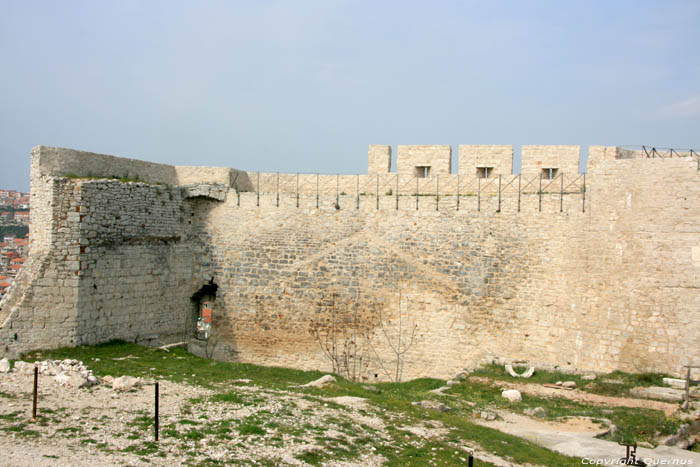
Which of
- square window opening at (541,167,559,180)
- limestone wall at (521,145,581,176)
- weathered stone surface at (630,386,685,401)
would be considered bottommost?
weathered stone surface at (630,386,685,401)

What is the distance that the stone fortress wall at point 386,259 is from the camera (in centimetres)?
1390

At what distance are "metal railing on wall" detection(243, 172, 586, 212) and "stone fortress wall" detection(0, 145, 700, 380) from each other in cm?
5

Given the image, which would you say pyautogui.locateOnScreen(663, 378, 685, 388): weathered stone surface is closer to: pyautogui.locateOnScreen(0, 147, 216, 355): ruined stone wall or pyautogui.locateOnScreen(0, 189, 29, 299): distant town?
pyautogui.locateOnScreen(0, 147, 216, 355): ruined stone wall

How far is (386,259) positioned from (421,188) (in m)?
2.41

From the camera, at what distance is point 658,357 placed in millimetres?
13625

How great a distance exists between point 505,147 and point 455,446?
981 cm

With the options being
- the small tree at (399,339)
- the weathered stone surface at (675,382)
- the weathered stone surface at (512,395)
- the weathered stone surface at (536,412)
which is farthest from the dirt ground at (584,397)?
the small tree at (399,339)

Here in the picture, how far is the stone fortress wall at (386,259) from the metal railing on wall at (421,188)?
5cm

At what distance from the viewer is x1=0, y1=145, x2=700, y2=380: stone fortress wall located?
1390 centimetres

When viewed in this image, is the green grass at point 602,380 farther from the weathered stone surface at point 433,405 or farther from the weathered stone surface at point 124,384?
the weathered stone surface at point 124,384

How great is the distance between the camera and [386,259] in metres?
16.9

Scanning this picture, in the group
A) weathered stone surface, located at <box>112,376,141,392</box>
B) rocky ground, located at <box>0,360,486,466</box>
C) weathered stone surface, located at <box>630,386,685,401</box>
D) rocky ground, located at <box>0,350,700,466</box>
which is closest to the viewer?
rocky ground, located at <box>0,360,486,466</box>

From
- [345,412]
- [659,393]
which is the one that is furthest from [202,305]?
[659,393]

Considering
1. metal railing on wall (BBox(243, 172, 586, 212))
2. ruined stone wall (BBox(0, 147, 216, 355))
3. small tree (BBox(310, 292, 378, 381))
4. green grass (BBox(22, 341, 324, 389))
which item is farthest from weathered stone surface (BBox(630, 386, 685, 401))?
ruined stone wall (BBox(0, 147, 216, 355))
